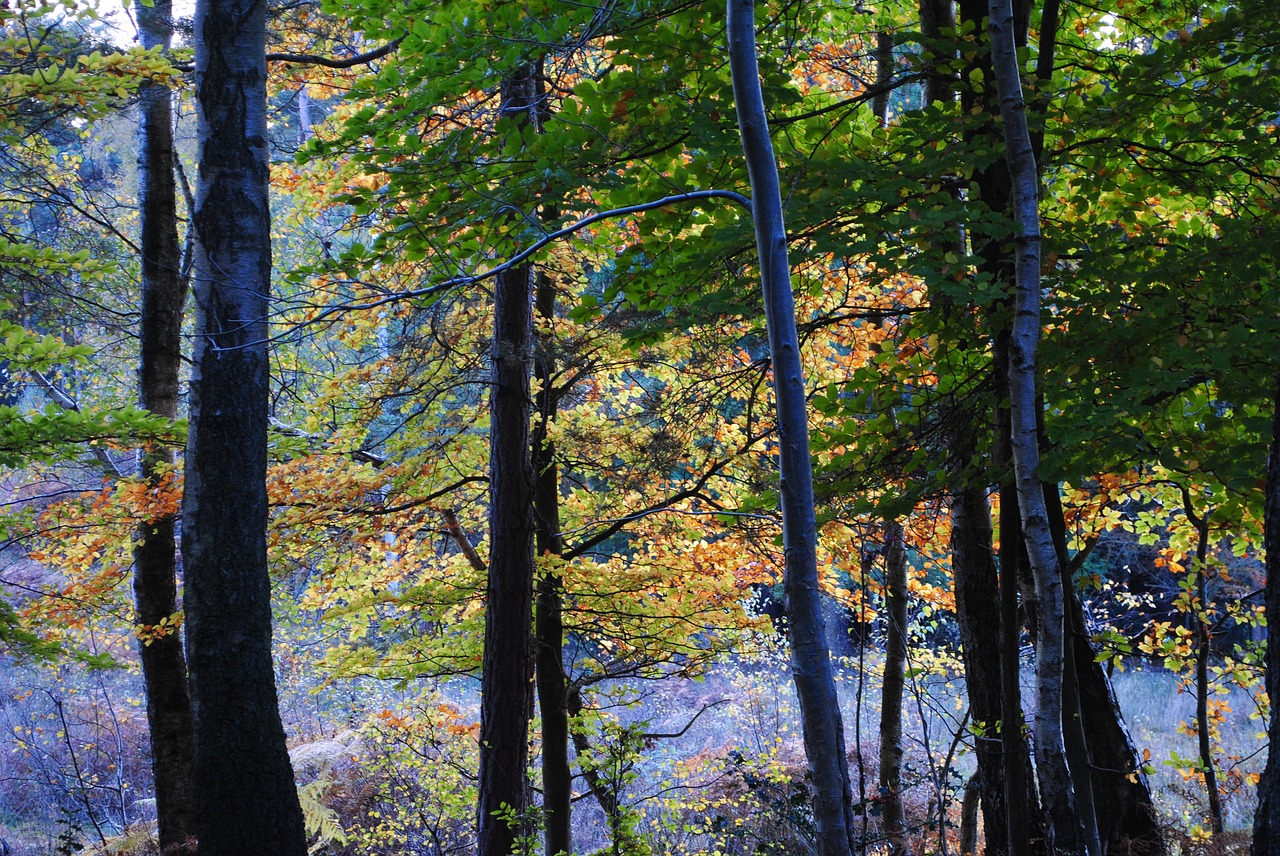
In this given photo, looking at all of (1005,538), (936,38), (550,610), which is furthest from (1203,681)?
(936,38)

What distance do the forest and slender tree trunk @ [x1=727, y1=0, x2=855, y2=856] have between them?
2 cm

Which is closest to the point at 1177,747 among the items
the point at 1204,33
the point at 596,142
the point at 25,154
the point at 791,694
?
the point at 791,694

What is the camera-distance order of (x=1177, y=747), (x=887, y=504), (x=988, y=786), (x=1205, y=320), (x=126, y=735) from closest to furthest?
(x=1205, y=320)
(x=887, y=504)
(x=988, y=786)
(x=1177, y=747)
(x=126, y=735)

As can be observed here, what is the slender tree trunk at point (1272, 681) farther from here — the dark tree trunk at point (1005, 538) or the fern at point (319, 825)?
the fern at point (319, 825)

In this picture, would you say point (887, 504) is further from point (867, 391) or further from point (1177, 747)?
point (1177, 747)

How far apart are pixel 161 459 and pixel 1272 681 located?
761cm

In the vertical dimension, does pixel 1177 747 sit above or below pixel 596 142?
below

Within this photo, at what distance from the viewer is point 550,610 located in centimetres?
747

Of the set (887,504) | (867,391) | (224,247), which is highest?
(224,247)

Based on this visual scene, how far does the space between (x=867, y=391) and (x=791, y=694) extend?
1152cm

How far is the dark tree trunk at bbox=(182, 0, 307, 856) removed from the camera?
3088 mm

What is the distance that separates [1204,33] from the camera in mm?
3539

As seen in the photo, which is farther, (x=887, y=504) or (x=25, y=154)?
(x=25, y=154)

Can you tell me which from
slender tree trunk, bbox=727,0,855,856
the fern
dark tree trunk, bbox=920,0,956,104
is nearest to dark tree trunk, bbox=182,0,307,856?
slender tree trunk, bbox=727,0,855,856
